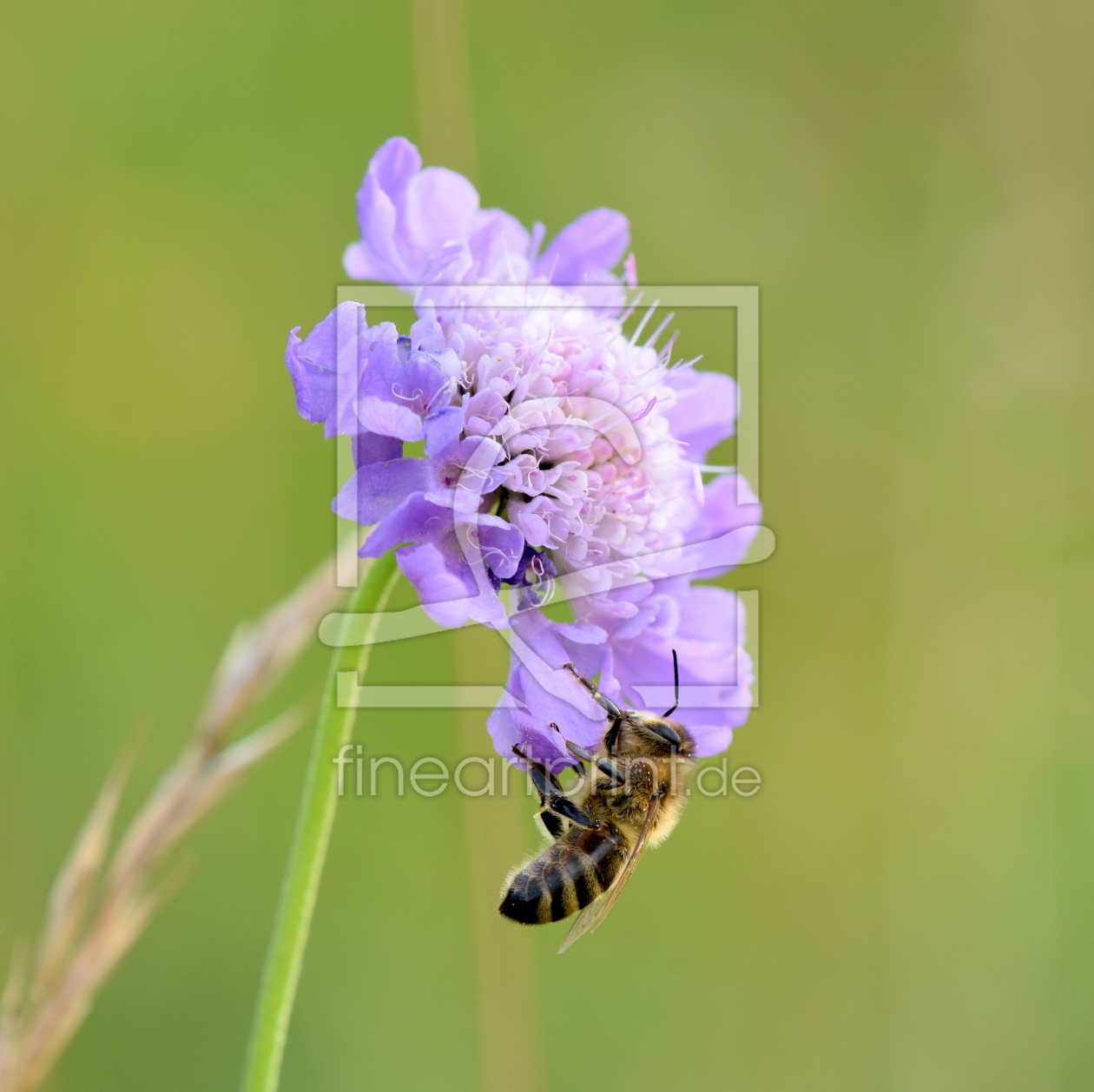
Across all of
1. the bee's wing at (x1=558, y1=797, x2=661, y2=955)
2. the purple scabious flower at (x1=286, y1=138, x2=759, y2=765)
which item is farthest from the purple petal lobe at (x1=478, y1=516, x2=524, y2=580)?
the bee's wing at (x1=558, y1=797, x2=661, y2=955)

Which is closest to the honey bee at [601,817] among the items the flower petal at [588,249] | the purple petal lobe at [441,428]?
the purple petal lobe at [441,428]

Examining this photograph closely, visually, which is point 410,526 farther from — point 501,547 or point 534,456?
point 534,456

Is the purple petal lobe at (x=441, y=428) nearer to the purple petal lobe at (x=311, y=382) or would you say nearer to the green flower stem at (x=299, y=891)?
the purple petal lobe at (x=311, y=382)

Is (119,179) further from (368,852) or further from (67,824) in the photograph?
(368,852)

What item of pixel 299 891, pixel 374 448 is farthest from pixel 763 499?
pixel 299 891

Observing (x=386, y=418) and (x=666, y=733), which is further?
(x=666, y=733)

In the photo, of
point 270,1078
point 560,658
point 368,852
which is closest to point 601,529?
point 560,658
